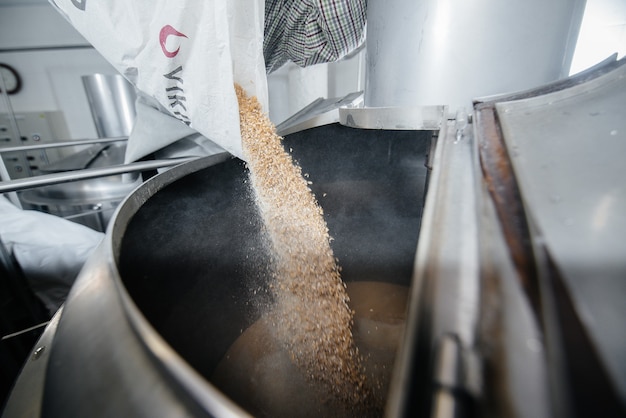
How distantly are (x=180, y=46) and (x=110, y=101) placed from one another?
176cm

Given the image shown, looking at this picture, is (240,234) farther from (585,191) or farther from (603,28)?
(603,28)

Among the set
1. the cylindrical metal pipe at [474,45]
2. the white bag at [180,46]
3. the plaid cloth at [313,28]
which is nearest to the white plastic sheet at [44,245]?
the white bag at [180,46]

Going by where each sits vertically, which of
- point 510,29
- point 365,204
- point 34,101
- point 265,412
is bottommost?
point 265,412

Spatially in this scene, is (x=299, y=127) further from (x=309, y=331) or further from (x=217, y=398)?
(x=217, y=398)

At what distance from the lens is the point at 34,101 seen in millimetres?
2762

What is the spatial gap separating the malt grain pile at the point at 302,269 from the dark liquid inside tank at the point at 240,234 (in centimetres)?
8

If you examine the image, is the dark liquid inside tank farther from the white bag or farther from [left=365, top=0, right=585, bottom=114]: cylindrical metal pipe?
[left=365, top=0, right=585, bottom=114]: cylindrical metal pipe

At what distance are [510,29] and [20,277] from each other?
1323 millimetres

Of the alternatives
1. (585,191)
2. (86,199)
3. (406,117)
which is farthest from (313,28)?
(86,199)

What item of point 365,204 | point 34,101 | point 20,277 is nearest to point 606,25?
point 365,204

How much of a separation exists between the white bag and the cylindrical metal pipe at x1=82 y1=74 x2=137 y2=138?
1.61m

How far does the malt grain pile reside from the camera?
62 cm

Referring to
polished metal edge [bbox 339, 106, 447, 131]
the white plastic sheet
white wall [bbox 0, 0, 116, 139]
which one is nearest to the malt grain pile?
polished metal edge [bbox 339, 106, 447, 131]

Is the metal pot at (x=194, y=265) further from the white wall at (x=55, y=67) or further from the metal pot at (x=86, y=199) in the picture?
the white wall at (x=55, y=67)
